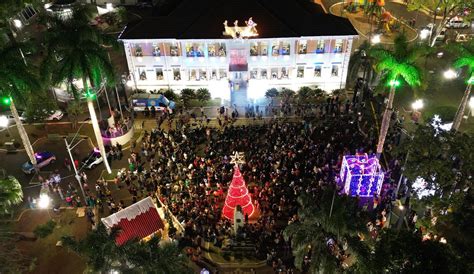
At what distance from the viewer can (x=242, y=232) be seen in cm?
3036

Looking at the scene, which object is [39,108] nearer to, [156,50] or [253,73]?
[156,50]

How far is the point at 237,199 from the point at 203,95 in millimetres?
19576

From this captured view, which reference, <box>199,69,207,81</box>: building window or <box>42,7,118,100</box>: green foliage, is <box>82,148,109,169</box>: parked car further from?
<box>199,69,207,81</box>: building window

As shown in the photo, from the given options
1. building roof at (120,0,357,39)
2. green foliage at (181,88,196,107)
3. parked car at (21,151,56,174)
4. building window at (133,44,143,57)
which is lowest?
parked car at (21,151,56,174)

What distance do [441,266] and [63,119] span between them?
39.8 metres

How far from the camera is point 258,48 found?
46.9 meters

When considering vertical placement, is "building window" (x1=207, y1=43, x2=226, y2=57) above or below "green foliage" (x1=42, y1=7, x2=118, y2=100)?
below

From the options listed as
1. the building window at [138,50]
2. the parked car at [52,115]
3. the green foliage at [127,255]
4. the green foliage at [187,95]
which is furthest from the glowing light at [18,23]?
the green foliage at [127,255]

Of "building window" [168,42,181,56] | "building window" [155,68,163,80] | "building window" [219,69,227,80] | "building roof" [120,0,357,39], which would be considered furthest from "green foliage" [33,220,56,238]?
"building window" [219,69,227,80]

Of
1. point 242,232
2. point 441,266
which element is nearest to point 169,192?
point 242,232

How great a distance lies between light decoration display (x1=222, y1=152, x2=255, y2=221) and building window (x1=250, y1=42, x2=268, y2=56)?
1962 cm

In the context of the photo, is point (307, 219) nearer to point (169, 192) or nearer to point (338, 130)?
point (169, 192)

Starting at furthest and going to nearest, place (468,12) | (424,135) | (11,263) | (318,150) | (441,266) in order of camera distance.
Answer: (468,12) → (318,150) → (424,135) → (11,263) → (441,266)

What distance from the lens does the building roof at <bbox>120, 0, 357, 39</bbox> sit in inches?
1807
